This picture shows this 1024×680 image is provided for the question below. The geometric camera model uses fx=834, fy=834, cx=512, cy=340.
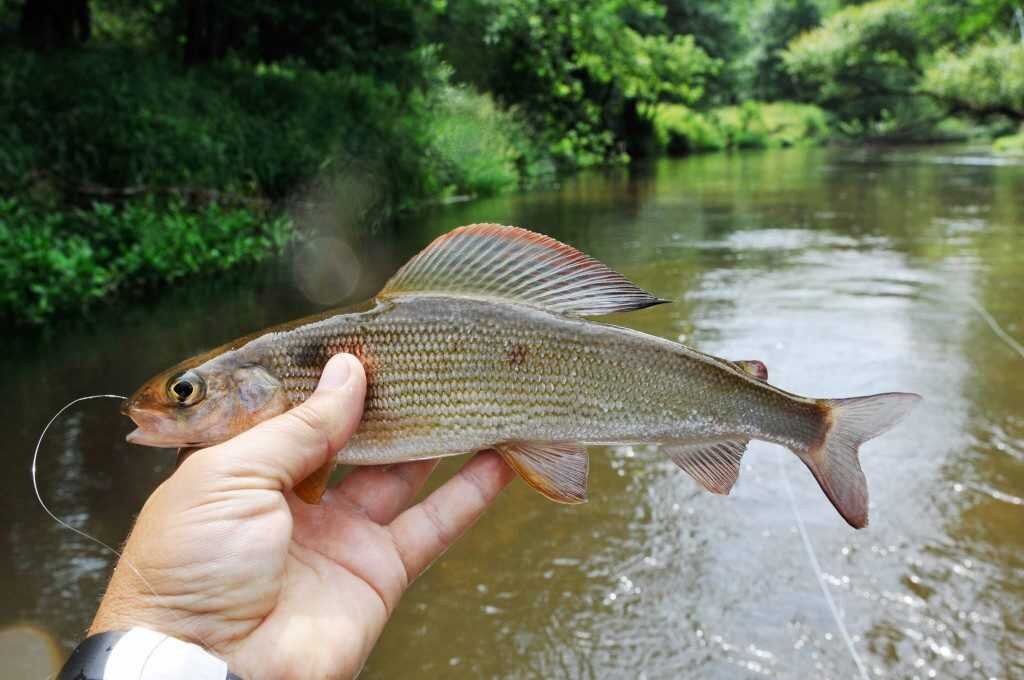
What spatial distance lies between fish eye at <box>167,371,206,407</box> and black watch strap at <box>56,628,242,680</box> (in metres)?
0.53

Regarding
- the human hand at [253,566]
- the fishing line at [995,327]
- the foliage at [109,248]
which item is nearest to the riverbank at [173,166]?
the foliage at [109,248]

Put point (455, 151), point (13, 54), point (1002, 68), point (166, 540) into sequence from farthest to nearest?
point (1002, 68)
point (455, 151)
point (13, 54)
point (166, 540)

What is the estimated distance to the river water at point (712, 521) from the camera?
384 centimetres

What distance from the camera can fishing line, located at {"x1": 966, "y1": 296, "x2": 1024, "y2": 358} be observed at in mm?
7377

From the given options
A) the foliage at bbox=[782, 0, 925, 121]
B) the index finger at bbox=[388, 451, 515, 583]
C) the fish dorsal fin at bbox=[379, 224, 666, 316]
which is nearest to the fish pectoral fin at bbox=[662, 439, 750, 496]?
the fish dorsal fin at bbox=[379, 224, 666, 316]

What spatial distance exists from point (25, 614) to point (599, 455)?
347cm

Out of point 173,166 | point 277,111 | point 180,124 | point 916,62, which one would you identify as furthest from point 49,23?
point 916,62

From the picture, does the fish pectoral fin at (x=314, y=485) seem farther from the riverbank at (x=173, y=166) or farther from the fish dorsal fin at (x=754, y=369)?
the riverbank at (x=173, y=166)

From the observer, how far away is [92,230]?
930 centimetres

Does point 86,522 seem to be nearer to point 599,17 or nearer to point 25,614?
point 25,614

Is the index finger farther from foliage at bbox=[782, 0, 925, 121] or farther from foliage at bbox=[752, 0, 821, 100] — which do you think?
foliage at bbox=[752, 0, 821, 100]

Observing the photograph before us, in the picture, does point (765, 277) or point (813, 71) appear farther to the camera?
point (813, 71)

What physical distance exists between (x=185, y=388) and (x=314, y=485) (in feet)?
1.33

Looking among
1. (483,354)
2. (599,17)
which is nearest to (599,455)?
(483,354)
